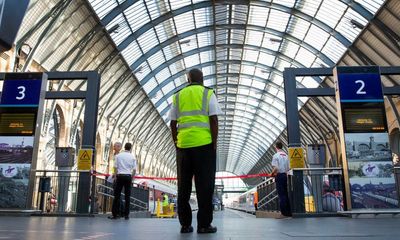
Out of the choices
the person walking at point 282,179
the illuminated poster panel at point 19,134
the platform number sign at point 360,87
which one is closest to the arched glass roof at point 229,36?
the platform number sign at point 360,87

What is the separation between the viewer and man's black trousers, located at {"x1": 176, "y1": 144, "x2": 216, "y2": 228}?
14.2 ft

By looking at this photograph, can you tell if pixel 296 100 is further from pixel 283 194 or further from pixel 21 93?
pixel 21 93

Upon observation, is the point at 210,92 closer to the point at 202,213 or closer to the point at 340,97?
the point at 202,213

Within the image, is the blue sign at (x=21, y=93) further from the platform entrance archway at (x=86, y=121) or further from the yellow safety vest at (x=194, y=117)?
the yellow safety vest at (x=194, y=117)

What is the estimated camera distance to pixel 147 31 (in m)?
26.3

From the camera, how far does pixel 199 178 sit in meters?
4.38

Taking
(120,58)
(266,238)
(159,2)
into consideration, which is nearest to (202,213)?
(266,238)

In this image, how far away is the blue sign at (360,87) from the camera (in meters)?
9.23

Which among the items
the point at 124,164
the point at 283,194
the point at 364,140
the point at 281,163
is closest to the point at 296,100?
the point at 281,163

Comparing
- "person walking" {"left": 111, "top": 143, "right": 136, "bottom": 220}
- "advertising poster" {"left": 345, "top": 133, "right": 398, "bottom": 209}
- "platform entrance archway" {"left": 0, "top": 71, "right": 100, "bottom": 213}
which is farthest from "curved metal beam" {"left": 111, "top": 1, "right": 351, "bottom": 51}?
"person walking" {"left": 111, "top": 143, "right": 136, "bottom": 220}

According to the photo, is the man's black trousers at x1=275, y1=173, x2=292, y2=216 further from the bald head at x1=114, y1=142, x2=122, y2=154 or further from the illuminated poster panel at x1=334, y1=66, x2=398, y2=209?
the bald head at x1=114, y1=142, x2=122, y2=154

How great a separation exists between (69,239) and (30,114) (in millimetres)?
7021

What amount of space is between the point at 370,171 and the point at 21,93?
8506 millimetres

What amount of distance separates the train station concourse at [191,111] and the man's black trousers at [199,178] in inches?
0.5
